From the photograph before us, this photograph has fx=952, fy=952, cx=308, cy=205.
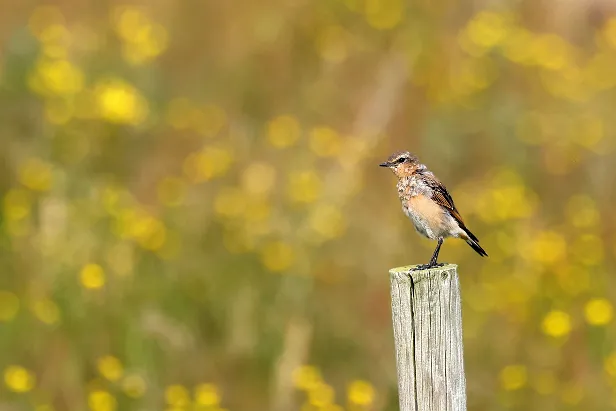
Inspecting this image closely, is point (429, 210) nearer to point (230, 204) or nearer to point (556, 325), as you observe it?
point (556, 325)

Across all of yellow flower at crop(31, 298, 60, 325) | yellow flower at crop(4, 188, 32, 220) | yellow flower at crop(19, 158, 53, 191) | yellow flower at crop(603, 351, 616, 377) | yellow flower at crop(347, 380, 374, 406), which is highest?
yellow flower at crop(19, 158, 53, 191)

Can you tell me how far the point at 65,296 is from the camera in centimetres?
643

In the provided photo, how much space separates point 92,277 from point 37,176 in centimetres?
147

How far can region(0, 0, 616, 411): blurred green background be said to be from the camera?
622 cm

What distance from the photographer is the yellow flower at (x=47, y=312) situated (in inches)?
246

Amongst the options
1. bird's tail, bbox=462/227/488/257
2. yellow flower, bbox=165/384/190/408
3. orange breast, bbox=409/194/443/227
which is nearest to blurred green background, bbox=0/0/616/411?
yellow flower, bbox=165/384/190/408

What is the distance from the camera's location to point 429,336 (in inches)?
142

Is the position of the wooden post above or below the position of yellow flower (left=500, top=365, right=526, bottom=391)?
below

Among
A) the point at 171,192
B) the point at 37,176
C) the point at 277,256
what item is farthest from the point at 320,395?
the point at 37,176

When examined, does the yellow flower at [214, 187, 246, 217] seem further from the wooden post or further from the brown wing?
the wooden post

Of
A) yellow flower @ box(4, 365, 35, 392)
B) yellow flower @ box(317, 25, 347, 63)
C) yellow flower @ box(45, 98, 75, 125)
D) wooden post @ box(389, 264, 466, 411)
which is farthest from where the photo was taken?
yellow flower @ box(317, 25, 347, 63)

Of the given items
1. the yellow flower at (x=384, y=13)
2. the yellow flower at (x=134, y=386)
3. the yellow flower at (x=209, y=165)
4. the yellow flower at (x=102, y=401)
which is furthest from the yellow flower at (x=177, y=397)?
the yellow flower at (x=384, y=13)

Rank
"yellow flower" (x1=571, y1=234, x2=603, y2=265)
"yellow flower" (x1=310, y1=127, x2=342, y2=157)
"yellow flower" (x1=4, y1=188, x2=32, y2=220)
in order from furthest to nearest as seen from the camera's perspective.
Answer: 1. "yellow flower" (x1=310, y1=127, x2=342, y2=157)
2. "yellow flower" (x1=571, y1=234, x2=603, y2=265)
3. "yellow flower" (x1=4, y1=188, x2=32, y2=220)

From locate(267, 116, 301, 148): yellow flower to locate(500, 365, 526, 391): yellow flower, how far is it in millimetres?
3340
